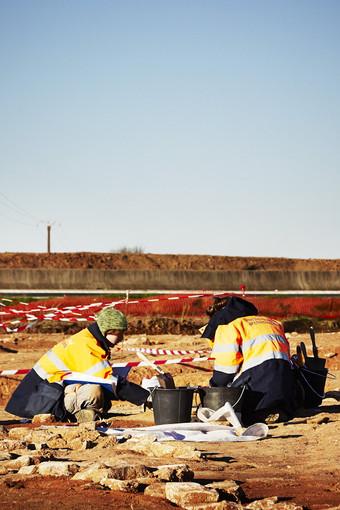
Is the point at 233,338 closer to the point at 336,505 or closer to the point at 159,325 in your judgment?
the point at 336,505

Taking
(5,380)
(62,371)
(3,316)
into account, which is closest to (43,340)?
(3,316)

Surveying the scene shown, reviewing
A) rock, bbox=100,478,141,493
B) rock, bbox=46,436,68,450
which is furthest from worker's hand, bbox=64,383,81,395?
rock, bbox=100,478,141,493

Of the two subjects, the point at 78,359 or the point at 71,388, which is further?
the point at 71,388

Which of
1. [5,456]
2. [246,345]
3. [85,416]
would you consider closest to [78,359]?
[85,416]

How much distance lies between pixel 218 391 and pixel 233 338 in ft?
1.60

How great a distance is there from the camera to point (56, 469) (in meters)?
6.30

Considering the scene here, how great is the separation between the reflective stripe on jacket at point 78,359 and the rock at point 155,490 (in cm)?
371

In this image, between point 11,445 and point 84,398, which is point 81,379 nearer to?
point 84,398

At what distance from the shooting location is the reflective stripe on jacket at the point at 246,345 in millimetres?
9141

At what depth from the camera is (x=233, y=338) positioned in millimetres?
9172

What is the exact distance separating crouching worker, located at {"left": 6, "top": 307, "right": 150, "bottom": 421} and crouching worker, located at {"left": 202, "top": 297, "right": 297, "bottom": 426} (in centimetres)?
88

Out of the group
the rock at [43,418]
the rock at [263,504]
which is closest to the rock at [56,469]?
the rock at [263,504]

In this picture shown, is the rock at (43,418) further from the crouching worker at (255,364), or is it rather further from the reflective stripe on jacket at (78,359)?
the crouching worker at (255,364)

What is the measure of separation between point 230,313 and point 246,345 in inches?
14.3
